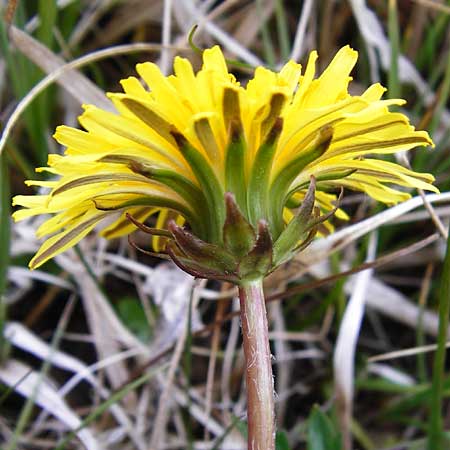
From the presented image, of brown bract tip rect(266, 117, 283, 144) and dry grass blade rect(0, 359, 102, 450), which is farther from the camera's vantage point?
dry grass blade rect(0, 359, 102, 450)

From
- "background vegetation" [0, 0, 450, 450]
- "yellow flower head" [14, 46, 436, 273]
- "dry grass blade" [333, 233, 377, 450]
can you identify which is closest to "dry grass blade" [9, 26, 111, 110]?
"background vegetation" [0, 0, 450, 450]

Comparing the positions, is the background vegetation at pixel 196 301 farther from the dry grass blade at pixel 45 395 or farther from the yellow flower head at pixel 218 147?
the yellow flower head at pixel 218 147

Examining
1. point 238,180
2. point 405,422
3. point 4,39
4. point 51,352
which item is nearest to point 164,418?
point 51,352

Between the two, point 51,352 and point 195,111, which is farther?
point 51,352

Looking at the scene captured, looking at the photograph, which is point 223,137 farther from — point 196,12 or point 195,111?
point 196,12

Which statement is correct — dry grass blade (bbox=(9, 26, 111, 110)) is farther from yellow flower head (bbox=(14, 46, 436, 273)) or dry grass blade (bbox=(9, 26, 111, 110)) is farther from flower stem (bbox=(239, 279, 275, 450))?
flower stem (bbox=(239, 279, 275, 450))

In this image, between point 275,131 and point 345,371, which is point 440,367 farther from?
point 275,131
